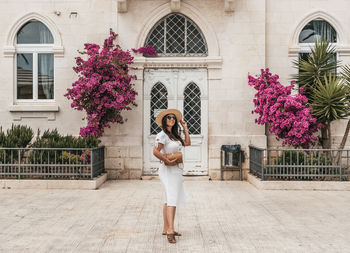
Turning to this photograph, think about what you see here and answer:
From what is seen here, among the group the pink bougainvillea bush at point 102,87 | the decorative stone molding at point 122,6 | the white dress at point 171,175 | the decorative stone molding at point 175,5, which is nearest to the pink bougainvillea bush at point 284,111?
the decorative stone molding at point 175,5

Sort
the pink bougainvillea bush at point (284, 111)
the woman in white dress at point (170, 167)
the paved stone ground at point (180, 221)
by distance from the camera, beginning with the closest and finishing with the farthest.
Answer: the paved stone ground at point (180, 221), the woman in white dress at point (170, 167), the pink bougainvillea bush at point (284, 111)

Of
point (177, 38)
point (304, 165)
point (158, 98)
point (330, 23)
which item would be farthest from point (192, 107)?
point (330, 23)

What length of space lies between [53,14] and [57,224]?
7.24m

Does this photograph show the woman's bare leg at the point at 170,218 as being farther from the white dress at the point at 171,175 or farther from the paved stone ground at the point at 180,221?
the paved stone ground at the point at 180,221

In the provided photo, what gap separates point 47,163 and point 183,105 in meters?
4.13

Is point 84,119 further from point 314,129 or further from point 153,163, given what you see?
point 314,129

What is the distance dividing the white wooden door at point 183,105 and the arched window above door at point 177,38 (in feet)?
1.91

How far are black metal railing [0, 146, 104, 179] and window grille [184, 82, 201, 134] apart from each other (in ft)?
9.97

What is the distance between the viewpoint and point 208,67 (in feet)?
37.2

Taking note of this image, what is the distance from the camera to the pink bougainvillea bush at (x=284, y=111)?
9906 millimetres

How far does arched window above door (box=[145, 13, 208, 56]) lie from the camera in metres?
11.5

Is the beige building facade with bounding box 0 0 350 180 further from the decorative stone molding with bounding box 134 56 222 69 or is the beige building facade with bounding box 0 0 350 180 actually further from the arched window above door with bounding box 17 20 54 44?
the arched window above door with bounding box 17 20 54 44

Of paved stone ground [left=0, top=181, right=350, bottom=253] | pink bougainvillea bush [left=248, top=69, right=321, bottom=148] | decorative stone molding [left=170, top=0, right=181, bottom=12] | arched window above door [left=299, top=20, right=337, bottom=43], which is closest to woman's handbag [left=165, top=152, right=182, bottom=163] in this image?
paved stone ground [left=0, top=181, right=350, bottom=253]

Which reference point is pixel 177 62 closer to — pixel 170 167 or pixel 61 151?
pixel 61 151
